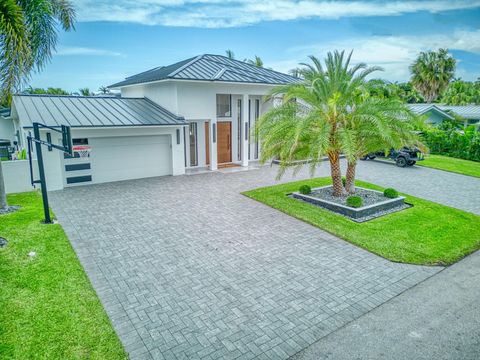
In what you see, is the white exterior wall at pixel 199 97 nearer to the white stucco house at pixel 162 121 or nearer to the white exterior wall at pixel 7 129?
the white stucco house at pixel 162 121

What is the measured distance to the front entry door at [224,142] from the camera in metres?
18.5

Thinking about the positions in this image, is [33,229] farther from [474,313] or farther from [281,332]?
[474,313]

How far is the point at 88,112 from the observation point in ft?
48.3

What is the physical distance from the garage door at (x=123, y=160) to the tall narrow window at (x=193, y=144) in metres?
1.68

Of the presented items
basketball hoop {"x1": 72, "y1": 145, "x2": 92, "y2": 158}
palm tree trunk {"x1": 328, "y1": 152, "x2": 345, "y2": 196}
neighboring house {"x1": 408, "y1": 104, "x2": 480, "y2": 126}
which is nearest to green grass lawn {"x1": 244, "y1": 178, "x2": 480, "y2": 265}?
palm tree trunk {"x1": 328, "y1": 152, "x2": 345, "y2": 196}

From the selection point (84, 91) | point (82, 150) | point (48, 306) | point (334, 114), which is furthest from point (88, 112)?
point (84, 91)

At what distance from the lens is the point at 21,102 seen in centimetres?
1426

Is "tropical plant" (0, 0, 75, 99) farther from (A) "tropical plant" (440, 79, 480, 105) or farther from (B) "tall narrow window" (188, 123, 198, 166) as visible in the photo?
(A) "tropical plant" (440, 79, 480, 105)

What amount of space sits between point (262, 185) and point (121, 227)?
7035 millimetres

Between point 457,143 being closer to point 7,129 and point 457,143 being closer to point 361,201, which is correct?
point 361,201

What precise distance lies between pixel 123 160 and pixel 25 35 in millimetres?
6787

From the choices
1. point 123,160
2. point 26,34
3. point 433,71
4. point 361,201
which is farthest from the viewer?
point 433,71

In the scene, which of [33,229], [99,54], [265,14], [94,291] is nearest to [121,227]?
[33,229]

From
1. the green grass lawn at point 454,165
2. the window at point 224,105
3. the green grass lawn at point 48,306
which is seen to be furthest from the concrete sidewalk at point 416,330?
the green grass lawn at point 454,165
